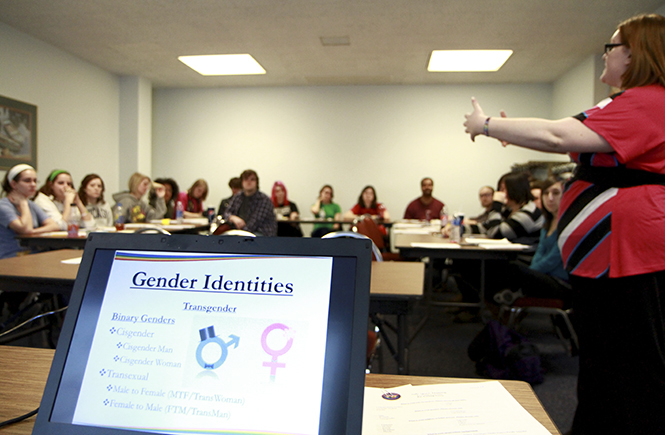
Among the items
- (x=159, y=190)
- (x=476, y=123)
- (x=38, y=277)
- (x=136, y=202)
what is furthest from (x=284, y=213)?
(x=476, y=123)

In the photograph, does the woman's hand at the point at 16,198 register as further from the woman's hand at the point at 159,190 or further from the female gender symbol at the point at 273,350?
the female gender symbol at the point at 273,350

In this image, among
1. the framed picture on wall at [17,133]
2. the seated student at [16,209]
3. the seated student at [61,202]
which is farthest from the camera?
the framed picture on wall at [17,133]

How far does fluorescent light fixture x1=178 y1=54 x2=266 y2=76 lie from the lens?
6.05 meters

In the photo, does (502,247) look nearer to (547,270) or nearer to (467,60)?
(547,270)

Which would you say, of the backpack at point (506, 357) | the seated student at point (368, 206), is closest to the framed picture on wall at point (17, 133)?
the seated student at point (368, 206)

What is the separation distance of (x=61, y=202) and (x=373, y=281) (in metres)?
3.43

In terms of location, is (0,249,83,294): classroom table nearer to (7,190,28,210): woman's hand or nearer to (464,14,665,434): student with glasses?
(7,190,28,210): woman's hand

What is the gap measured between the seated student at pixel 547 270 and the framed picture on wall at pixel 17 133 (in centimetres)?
556

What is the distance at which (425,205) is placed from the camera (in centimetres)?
679

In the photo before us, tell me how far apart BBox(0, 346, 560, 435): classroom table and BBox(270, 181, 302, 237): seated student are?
17.5 feet

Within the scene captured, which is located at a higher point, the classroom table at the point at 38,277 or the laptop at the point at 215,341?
the laptop at the point at 215,341

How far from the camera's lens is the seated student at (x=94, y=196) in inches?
156

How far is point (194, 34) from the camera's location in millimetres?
5164

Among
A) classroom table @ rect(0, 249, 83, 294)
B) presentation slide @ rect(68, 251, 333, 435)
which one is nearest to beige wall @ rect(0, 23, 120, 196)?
classroom table @ rect(0, 249, 83, 294)
